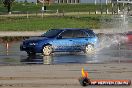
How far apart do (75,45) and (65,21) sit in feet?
91.1

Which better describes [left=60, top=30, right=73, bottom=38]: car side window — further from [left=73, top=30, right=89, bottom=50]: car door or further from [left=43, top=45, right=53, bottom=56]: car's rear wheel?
[left=43, top=45, right=53, bottom=56]: car's rear wheel

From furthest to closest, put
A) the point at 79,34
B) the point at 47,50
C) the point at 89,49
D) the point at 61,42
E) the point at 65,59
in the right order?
the point at 79,34 → the point at 89,49 → the point at 61,42 → the point at 47,50 → the point at 65,59

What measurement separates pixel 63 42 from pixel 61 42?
4.8 inches

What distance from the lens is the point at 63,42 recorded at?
28.4 meters

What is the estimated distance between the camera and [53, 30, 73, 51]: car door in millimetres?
28125

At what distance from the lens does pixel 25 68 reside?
19750 millimetres

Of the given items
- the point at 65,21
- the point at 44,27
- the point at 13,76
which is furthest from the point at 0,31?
the point at 13,76

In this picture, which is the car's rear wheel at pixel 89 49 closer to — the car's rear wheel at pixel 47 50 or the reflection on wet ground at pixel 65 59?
the reflection on wet ground at pixel 65 59

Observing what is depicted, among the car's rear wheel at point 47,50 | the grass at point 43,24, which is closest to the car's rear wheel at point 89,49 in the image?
the car's rear wheel at point 47,50

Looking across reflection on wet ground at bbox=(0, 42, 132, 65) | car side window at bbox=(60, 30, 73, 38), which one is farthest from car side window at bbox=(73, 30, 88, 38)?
reflection on wet ground at bbox=(0, 42, 132, 65)

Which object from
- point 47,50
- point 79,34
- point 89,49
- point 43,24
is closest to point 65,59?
point 47,50

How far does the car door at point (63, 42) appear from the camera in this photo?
2812cm

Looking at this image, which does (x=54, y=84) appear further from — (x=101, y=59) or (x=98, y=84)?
(x=101, y=59)

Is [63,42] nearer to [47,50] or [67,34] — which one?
[67,34]
